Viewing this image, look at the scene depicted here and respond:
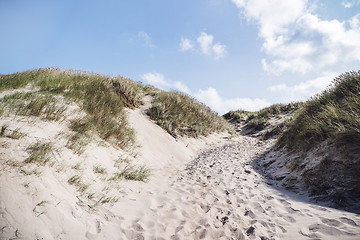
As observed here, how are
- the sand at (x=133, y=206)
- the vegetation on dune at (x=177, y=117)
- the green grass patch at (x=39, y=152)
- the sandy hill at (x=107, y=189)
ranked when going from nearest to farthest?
the sand at (x=133, y=206)
the sandy hill at (x=107, y=189)
the green grass patch at (x=39, y=152)
the vegetation on dune at (x=177, y=117)

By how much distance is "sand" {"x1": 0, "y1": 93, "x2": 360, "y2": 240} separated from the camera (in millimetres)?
2229

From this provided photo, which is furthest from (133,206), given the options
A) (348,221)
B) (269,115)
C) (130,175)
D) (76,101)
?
(269,115)

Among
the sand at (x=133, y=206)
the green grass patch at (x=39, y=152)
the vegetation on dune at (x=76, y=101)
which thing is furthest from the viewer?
the vegetation on dune at (x=76, y=101)

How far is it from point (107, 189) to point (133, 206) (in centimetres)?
63

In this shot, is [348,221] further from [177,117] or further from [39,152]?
[177,117]

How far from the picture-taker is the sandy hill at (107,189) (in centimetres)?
234

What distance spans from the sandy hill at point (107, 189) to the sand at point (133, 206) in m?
0.01

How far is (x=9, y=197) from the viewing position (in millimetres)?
2131

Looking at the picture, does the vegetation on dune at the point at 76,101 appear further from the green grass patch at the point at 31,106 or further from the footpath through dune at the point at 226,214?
the footpath through dune at the point at 226,214

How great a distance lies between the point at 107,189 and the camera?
11.5ft

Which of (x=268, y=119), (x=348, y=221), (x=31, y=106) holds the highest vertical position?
(x=268, y=119)

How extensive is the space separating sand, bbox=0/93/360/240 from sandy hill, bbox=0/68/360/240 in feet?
0.04

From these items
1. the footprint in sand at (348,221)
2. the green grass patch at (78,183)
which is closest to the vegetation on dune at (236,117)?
the footprint in sand at (348,221)

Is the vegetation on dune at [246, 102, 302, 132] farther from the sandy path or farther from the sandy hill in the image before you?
the sandy path
